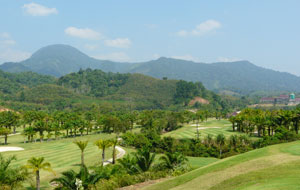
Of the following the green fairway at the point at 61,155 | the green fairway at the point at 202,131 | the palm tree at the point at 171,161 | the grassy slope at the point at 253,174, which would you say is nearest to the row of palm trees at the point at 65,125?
the green fairway at the point at 202,131

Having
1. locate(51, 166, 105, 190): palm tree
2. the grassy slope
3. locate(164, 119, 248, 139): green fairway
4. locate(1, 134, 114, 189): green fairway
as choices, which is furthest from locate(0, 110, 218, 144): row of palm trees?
the grassy slope

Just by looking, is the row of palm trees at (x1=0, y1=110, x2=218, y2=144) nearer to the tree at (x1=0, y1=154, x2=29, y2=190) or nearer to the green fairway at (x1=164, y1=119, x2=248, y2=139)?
the green fairway at (x1=164, y1=119, x2=248, y2=139)

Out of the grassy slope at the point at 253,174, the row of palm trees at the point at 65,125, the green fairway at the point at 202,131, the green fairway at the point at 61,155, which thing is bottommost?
the green fairway at the point at 61,155

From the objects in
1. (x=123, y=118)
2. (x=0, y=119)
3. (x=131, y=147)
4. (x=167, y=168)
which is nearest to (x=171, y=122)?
(x=123, y=118)

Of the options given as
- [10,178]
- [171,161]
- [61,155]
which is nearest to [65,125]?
[61,155]

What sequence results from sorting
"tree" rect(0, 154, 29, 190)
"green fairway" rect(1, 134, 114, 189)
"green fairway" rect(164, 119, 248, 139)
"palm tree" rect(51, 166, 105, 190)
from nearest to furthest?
1. "palm tree" rect(51, 166, 105, 190)
2. "tree" rect(0, 154, 29, 190)
3. "green fairway" rect(1, 134, 114, 189)
4. "green fairway" rect(164, 119, 248, 139)

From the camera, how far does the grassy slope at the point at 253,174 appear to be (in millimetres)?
15086

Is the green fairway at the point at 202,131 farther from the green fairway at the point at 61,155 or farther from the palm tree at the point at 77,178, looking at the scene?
the palm tree at the point at 77,178

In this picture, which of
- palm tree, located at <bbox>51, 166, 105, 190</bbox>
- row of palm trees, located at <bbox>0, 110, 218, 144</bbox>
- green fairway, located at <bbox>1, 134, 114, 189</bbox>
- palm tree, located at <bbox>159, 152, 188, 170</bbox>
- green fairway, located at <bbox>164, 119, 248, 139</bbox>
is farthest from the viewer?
green fairway, located at <bbox>164, 119, 248, 139</bbox>

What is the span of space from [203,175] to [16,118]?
104866 millimetres

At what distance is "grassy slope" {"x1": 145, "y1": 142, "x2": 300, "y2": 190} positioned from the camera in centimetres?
1509

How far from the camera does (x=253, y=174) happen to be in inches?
686

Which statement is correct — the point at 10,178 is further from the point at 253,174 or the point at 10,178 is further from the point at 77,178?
the point at 253,174

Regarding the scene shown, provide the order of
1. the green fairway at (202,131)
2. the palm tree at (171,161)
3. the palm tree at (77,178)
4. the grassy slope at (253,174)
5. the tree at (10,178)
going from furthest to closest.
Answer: the green fairway at (202,131), the palm tree at (171,161), the tree at (10,178), the palm tree at (77,178), the grassy slope at (253,174)
